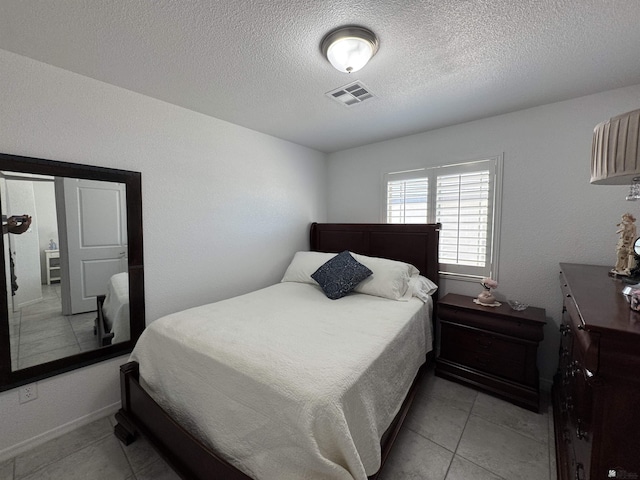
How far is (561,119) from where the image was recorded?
2.09 meters

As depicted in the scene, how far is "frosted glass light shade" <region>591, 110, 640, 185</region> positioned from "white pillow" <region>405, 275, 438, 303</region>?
4.93 feet

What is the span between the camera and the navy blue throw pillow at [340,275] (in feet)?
7.79

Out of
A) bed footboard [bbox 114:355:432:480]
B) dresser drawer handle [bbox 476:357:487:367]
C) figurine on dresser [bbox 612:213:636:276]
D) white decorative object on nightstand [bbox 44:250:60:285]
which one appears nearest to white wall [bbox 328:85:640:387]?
figurine on dresser [bbox 612:213:636:276]

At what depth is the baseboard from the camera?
157 cm

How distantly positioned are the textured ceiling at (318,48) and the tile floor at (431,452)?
2396mm

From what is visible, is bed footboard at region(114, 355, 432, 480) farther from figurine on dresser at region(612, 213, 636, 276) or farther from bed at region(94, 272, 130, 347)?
figurine on dresser at region(612, 213, 636, 276)

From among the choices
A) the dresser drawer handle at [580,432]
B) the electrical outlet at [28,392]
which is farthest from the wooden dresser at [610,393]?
the electrical outlet at [28,392]

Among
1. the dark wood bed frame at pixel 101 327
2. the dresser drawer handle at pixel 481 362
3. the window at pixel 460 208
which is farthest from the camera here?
the window at pixel 460 208

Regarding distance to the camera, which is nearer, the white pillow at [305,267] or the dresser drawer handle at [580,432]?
the dresser drawer handle at [580,432]

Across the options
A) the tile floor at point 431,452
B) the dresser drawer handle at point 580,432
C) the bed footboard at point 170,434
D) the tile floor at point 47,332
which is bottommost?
the tile floor at point 431,452

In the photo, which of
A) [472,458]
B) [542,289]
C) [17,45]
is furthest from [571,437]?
[17,45]

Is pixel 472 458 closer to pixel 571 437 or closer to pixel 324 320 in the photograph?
pixel 571 437

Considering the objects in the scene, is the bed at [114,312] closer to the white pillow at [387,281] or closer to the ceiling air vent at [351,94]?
the white pillow at [387,281]

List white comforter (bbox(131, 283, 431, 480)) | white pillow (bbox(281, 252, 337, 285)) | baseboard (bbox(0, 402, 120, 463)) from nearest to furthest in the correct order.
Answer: white comforter (bbox(131, 283, 431, 480)), baseboard (bbox(0, 402, 120, 463)), white pillow (bbox(281, 252, 337, 285))
